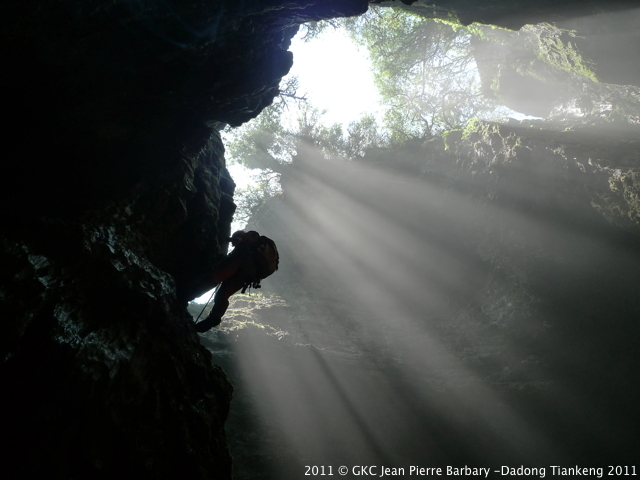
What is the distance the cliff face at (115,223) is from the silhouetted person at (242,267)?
515mm

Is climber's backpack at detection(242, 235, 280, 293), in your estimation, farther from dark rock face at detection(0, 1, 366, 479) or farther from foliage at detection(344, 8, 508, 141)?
foliage at detection(344, 8, 508, 141)

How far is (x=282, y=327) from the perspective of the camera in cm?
1347

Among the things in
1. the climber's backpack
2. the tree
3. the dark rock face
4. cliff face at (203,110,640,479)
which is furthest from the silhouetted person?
the tree

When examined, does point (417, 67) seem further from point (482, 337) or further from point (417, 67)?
point (482, 337)

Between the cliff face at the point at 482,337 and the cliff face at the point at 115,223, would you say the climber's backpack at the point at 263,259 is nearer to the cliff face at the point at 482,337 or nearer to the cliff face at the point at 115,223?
the cliff face at the point at 115,223

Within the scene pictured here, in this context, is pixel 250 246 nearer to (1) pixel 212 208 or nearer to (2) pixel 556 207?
(1) pixel 212 208

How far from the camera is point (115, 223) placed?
4609mm

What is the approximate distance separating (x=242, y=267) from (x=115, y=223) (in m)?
2.30

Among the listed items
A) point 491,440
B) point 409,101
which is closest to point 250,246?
point 491,440

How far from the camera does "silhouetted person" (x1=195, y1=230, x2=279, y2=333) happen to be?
623 cm

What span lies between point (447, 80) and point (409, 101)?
4.19 metres

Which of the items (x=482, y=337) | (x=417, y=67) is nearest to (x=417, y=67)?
(x=417, y=67)

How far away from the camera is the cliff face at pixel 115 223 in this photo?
281cm

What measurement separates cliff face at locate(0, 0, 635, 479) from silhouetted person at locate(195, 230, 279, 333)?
52 cm
